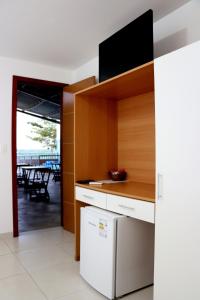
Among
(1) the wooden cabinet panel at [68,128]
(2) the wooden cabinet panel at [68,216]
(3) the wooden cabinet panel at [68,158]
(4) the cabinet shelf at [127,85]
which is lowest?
(2) the wooden cabinet panel at [68,216]

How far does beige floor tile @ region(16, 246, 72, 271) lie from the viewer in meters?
2.69

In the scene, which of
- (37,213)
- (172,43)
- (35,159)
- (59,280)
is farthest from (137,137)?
(35,159)

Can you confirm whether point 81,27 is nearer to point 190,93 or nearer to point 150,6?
point 150,6

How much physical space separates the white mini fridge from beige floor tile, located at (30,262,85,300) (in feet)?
0.43

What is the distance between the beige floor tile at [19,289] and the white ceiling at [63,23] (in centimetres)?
256

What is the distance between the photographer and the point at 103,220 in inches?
84.5

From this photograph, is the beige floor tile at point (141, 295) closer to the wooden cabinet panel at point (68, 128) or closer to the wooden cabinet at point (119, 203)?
the wooden cabinet at point (119, 203)

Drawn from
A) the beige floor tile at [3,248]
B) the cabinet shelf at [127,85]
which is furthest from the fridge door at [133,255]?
the beige floor tile at [3,248]

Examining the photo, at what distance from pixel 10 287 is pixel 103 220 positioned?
1.05 m

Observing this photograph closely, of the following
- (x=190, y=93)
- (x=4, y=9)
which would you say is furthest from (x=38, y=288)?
(x=4, y=9)

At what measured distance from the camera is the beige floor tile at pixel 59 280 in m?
2.19

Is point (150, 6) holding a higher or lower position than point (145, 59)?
higher

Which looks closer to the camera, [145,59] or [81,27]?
[145,59]

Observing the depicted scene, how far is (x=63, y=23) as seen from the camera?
103 inches
